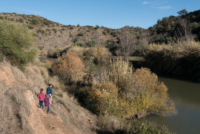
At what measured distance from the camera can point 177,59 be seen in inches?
1070

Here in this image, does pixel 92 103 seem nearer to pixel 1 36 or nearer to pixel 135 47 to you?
pixel 1 36

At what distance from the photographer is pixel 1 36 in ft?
44.4

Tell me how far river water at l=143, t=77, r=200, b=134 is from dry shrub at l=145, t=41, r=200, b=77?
214 inches

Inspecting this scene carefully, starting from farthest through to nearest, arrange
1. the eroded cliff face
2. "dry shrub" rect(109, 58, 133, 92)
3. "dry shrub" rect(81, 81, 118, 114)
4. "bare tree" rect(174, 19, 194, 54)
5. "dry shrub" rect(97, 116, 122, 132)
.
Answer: "bare tree" rect(174, 19, 194, 54), "dry shrub" rect(109, 58, 133, 92), "dry shrub" rect(81, 81, 118, 114), "dry shrub" rect(97, 116, 122, 132), the eroded cliff face

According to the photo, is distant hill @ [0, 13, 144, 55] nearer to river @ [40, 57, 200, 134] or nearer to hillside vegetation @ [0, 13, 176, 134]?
river @ [40, 57, 200, 134]

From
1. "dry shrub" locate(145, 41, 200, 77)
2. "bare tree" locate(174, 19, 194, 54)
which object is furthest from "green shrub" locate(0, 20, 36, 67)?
"bare tree" locate(174, 19, 194, 54)

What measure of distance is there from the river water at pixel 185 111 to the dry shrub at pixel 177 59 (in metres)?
5.43

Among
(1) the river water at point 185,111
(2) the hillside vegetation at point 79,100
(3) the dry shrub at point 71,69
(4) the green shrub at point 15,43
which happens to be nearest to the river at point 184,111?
(1) the river water at point 185,111

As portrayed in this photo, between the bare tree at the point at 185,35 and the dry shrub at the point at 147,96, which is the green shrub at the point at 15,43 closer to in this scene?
the dry shrub at the point at 147,96

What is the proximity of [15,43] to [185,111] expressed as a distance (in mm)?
17546

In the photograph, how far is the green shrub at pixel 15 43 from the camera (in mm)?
13734

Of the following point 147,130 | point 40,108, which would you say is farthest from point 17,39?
point 147,130

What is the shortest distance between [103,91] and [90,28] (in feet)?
272

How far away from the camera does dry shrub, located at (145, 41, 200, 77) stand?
24938mm
